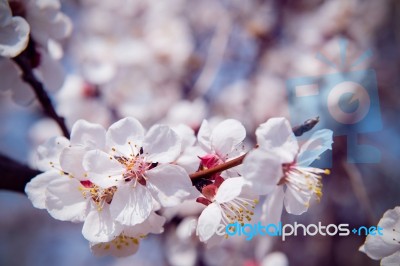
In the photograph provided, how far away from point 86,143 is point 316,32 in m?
0.95

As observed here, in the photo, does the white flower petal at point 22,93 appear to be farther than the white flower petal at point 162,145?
Yes

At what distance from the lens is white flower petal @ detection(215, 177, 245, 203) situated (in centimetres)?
58

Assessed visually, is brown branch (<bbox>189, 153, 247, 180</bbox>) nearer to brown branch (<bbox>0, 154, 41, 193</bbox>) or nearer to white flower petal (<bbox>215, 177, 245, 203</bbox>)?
white flower petal (<bbox>215, 177, 245, 203</bbox>)

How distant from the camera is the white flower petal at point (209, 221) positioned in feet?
1.97

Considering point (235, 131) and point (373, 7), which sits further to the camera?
point (373, 7)

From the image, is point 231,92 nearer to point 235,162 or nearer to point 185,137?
point 185,137

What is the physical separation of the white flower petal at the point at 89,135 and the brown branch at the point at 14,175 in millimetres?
165

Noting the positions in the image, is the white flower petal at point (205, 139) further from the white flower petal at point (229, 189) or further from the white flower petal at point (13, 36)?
the white flower petal at point (13, 36)

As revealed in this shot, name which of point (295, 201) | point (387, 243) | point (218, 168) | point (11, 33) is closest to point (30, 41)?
point (11, 33)

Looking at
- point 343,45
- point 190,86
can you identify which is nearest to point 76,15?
point 190,86

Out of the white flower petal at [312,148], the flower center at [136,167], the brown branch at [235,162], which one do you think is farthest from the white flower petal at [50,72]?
the white flower petal at [312,148]

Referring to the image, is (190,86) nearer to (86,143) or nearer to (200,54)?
(200,54)

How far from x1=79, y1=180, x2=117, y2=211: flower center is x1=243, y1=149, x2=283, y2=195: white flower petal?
0.22m

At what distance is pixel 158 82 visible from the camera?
1.57 metres
